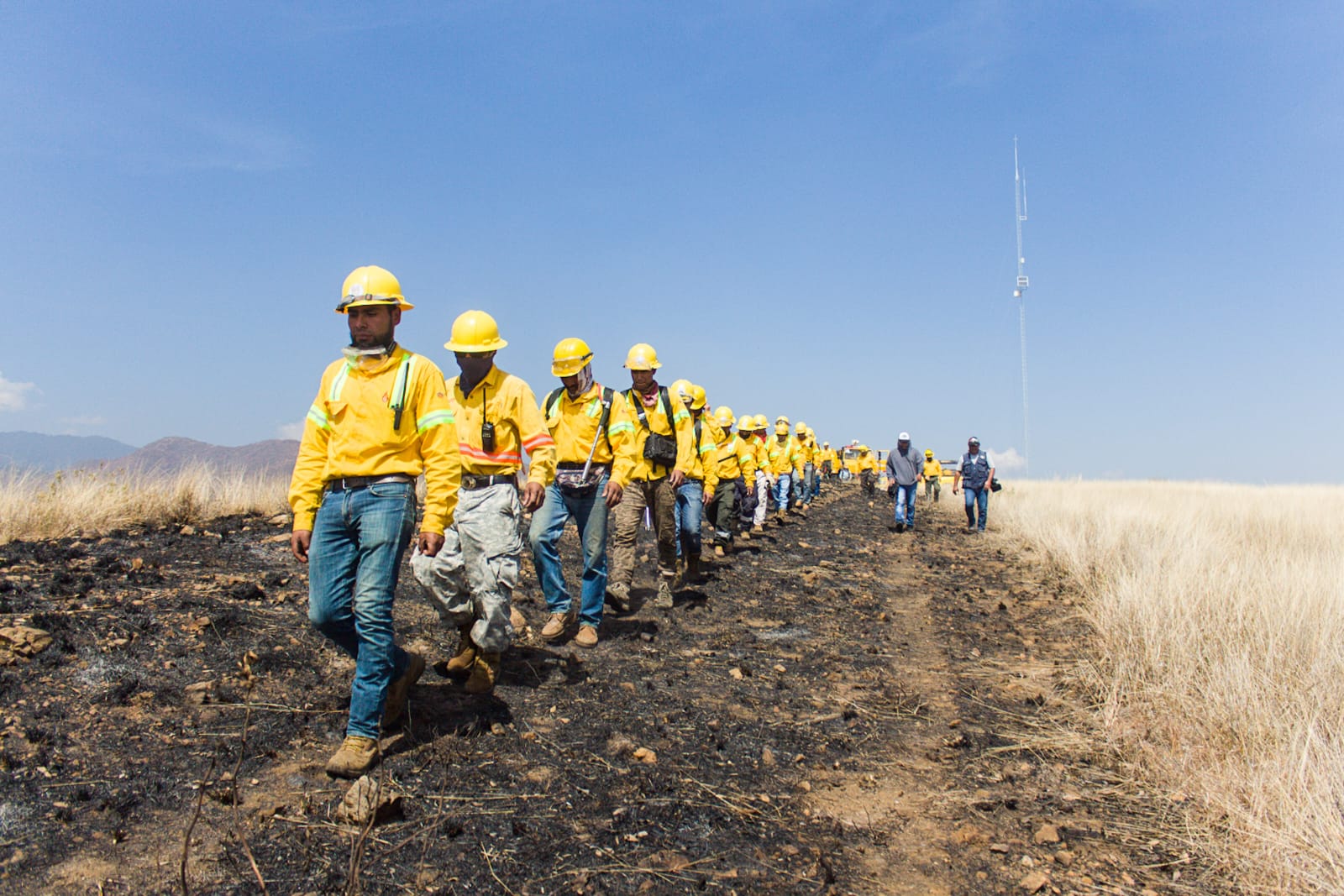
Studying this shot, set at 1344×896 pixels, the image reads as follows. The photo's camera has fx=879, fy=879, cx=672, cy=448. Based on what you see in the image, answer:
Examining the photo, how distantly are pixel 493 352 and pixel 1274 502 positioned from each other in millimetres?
21277

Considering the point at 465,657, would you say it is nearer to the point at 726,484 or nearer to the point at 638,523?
the point at 638,523

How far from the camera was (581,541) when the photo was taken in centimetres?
683

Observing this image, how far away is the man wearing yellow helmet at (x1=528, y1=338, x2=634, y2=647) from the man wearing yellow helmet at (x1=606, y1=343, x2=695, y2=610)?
474 millimetres

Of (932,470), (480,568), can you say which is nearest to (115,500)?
(480,568)

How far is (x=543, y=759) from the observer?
4.27 meters

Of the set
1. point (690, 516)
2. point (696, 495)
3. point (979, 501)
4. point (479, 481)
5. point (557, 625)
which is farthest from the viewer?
point (979, 501)

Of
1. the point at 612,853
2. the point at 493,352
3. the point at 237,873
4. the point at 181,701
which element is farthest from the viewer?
the point at 493,352

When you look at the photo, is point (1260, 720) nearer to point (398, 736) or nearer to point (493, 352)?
point (398, 736)

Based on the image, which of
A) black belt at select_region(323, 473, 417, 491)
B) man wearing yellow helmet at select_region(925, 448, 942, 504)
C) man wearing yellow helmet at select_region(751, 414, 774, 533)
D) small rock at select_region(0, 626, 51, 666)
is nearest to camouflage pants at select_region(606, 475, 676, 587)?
black belt at select_region(323, 473, 417, 491)

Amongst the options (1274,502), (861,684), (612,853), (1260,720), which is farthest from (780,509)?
(612,853)

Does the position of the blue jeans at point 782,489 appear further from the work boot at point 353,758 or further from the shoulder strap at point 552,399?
the work boot at point 353,758

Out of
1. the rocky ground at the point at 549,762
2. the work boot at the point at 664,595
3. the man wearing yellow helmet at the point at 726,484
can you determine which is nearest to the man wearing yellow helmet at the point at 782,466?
the man wearing yellow helmet at the point at 726,484

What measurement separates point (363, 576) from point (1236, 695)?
4.48 m

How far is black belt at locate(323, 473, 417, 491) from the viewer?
4047 millimetres
